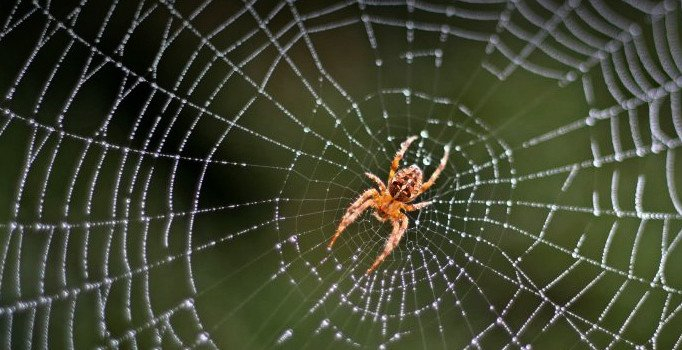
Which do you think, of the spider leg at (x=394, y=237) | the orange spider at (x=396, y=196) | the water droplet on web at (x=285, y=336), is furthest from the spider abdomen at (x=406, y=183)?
the water droplet on web at (x=285, y=336)

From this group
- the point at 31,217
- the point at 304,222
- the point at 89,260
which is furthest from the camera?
the point at 304,222

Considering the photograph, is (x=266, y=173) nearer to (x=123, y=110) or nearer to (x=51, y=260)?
(x=123, y=110)

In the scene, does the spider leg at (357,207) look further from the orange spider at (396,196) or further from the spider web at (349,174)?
the spider web at (349,174)

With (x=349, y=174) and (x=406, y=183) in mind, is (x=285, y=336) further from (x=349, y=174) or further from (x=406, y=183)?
(x=406, y=183)

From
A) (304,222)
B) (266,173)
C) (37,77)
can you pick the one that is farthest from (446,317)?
(37,77)

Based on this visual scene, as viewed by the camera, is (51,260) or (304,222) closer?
(51,260)

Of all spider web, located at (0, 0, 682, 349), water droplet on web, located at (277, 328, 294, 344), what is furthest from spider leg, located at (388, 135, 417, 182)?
water droplet on web, located at (277, 328, 294, 344)
